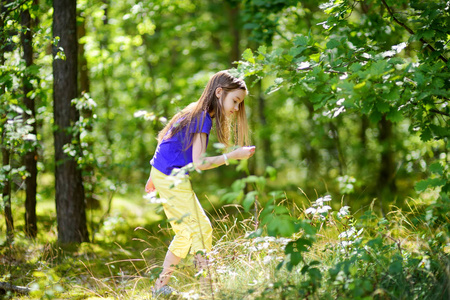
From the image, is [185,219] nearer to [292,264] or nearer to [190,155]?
[190,155]

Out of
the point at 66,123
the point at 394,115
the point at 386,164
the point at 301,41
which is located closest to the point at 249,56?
the point at 301,41

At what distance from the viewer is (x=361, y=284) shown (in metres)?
2.39

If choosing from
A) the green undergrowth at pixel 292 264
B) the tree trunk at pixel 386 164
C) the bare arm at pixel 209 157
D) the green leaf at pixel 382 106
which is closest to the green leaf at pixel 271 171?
the green undergrowth at pixel 292 264

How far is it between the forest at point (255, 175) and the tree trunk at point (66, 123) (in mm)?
15

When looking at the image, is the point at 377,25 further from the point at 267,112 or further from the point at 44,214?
the point at 267,112

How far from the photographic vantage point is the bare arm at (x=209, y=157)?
8.59 feet

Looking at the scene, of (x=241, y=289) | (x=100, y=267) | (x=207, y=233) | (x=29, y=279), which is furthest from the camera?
(x=100, y=267)

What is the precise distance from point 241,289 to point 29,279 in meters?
2.07

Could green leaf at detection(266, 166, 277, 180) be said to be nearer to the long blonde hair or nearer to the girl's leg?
the long blonde hair

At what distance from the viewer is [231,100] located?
307 cm

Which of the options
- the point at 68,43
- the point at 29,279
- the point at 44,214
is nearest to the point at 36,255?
the point at 29,279

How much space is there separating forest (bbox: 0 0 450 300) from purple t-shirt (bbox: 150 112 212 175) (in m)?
0.21

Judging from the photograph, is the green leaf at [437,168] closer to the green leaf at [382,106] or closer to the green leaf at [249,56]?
the green leaf at [382,106]

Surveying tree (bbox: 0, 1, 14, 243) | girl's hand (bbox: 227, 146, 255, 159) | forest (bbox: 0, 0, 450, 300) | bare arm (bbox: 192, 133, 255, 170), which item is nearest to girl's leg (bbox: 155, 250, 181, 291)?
forest (bbox: 0, 0, 450, 300)
